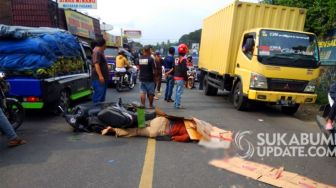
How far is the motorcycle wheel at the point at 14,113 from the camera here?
21.1 feet

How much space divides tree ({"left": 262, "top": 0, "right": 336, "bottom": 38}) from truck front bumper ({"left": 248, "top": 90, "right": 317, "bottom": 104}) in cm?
560

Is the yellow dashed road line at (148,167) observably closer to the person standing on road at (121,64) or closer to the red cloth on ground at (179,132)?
the red cloth on ground at (179,132)

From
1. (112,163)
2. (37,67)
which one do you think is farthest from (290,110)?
(37,67)

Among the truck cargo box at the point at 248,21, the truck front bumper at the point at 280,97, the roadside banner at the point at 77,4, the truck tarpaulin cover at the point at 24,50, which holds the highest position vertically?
the roadside banner at the point at 77,4

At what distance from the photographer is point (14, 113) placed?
6.50 metres

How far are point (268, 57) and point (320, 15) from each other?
7.11 meters

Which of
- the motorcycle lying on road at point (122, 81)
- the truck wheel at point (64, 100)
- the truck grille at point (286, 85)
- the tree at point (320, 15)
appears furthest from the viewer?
the motorcycle lying on road at point (122, 81)

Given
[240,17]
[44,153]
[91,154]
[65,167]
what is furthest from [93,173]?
[240,17]

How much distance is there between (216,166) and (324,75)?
9854 millimetres

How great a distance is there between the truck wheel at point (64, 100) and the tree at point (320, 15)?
1017 centimetres

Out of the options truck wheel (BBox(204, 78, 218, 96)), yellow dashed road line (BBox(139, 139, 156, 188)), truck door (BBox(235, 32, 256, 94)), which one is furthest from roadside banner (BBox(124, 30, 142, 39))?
yellow dashed road line (BBox(139, 139, 156, 188))

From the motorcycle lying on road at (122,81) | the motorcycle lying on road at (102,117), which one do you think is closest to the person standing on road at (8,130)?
the motorcycle lying on road at (102,117)

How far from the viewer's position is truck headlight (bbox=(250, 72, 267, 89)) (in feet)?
29.1

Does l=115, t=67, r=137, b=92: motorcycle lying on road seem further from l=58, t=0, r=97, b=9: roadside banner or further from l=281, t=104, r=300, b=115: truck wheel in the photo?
l=58, t=0, r=97, b=9: roadside banner
